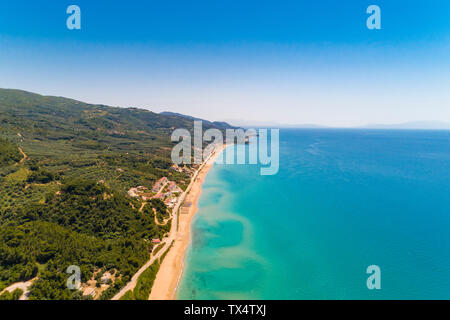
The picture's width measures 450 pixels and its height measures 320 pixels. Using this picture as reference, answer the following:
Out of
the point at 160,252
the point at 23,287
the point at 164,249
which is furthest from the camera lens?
the point at 164,249

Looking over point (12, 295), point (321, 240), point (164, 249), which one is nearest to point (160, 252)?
point (164, 249)

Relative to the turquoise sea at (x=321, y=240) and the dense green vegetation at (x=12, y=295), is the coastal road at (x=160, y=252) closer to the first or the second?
the turquoise sea at (x=321, y=240)

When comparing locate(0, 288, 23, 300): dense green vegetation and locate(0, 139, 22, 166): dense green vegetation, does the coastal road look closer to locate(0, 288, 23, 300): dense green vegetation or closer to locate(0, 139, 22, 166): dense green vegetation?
locate(0, 288, 23, 300): dense green vegetation

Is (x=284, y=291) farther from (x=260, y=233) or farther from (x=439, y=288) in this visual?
(x=439, y=288)

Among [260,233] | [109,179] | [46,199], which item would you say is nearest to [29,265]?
[46,199]

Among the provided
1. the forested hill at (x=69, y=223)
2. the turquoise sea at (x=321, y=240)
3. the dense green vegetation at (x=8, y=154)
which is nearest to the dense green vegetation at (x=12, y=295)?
the forested hill at (x=69, y=223)

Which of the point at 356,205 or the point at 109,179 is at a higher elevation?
the point at 109,179

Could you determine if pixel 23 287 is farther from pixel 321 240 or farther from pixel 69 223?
pixel 321 240

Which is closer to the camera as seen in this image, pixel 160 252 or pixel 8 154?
pixel 160 252

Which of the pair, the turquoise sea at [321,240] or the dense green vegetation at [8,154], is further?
the dense green vegetation at [8,154]
